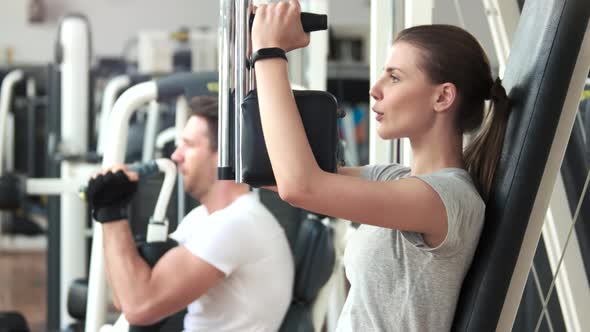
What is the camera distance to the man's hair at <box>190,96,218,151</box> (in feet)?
6.27

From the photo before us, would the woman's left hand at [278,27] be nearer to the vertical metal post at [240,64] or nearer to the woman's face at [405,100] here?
the vertical metal post at [240,64]

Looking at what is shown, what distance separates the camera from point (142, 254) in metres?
1.82

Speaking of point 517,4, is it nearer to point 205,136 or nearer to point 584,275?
point 584,275

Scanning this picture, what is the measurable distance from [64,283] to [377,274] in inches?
104

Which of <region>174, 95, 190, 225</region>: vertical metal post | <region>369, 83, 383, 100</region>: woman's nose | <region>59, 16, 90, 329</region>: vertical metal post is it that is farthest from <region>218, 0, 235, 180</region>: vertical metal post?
<region>59, 16, 90, 329</region>: vertical metal post

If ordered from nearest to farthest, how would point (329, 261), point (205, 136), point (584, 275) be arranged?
point (584, 275)
point (205, 136)
point (329, 261)

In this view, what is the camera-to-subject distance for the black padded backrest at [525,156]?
1.03 metres

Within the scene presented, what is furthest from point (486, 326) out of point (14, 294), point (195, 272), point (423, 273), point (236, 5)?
point (14, 294)

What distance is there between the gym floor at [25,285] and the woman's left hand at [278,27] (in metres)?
3.43

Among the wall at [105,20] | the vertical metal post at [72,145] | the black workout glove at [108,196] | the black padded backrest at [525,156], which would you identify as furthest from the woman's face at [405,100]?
the wall at [105,20]

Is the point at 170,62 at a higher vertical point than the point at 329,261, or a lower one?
higher

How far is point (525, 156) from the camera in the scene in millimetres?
1039

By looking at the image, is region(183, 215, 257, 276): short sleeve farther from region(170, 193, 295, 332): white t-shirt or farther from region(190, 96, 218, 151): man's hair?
region(190, 96, 218, 151): man's hair

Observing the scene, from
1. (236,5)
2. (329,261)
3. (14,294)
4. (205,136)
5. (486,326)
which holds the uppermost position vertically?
(236,5)
